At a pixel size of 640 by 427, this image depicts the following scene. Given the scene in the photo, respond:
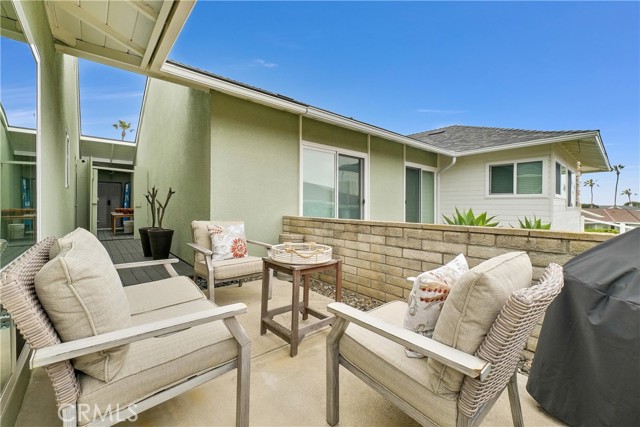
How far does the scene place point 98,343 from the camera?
1053 millimetres

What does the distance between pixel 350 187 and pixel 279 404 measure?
475 centimetres

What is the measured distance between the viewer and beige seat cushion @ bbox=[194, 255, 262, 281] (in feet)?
9.96

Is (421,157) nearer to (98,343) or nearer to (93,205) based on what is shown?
(98,343)

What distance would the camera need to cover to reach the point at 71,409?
105 centimetres

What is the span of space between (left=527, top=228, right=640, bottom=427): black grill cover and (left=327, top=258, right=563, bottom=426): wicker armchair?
31 centimetres

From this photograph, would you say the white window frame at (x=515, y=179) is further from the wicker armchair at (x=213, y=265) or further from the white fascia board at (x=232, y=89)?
the wicker armchair at (x=213, y=265)

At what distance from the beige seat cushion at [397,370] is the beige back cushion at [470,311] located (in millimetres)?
53

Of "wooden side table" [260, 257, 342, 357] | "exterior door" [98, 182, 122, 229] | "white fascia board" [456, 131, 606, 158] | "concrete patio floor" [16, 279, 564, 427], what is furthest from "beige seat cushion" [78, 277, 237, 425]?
"exterior door" [98, 182, 122, 229]

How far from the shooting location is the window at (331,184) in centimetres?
528

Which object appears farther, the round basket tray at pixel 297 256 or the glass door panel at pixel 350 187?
the glass door panel at pixel 350 187

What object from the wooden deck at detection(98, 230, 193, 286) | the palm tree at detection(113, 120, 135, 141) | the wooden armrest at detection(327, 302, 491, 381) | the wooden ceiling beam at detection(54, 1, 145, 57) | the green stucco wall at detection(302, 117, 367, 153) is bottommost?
the wooden deck at detection(98, 230, 193, 286)

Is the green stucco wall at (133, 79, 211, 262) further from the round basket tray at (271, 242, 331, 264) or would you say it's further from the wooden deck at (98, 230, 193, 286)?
the round basket tray at (271, 242, 331, 264)

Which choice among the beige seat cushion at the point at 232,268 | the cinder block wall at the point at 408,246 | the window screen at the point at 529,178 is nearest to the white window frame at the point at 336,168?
the cinder block wall at the point at 408,246

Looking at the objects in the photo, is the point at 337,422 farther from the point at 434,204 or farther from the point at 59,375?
the point at 434,204
